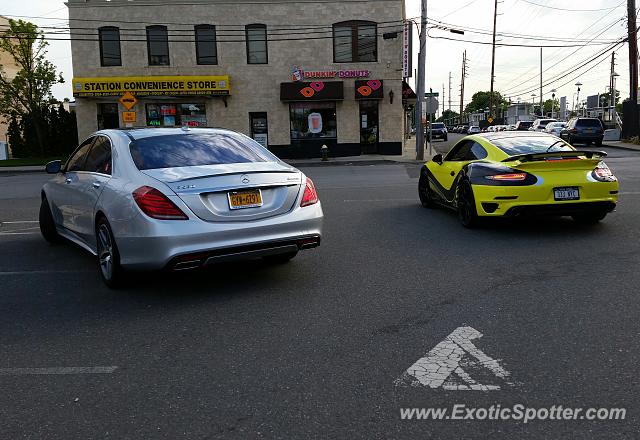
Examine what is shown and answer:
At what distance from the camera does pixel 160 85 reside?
97.0 feet

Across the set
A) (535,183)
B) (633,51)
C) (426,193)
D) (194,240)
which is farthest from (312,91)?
(194,240)

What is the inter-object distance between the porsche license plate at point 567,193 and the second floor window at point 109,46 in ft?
88.2

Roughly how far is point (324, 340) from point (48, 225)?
5428 millimetres

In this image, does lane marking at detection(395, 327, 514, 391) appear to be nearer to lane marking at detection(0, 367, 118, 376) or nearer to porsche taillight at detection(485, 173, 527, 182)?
lane marking at detection(0, 367, 118, 376)

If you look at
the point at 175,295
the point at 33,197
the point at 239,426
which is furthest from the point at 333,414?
the point at 33,197

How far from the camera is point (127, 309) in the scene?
519 cm

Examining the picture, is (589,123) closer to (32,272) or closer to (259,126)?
(259,126)

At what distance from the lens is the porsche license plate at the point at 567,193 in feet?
25.6

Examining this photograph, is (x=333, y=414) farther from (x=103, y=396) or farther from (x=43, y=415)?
(x=43, y=415)

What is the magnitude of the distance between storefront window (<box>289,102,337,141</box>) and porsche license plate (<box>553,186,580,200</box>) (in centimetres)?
2330

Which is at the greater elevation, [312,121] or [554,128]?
[312,121]

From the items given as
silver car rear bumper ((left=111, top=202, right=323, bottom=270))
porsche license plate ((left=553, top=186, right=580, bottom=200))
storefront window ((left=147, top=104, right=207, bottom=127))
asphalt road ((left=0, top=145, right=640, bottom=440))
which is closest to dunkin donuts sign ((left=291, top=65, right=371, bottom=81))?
storefront window ((left=147, top=104, right=207, bottom=127))

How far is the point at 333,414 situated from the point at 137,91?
94.5 ft

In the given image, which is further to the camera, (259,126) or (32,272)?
(259,126)
